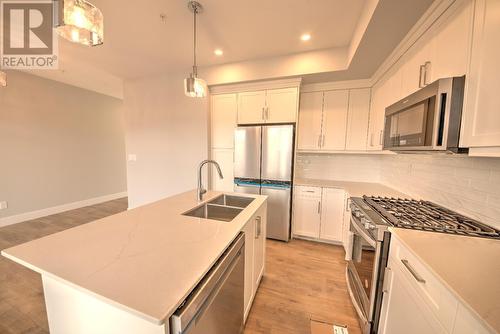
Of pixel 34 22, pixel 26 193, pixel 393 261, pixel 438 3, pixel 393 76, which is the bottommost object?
pixel 26 193

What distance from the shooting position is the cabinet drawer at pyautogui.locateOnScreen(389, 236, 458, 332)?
0.70 meters

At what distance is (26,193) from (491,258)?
→ 19.1 feet

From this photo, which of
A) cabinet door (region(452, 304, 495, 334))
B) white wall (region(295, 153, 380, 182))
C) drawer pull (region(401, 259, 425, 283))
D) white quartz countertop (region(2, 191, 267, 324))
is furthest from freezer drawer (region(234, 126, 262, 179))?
cabinet door (region(452, 304, 495, 334))

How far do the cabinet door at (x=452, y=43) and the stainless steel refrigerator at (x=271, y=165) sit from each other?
5.04 feet

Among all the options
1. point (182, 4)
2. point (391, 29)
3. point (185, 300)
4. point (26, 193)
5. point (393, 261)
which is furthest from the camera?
point (26, 193)

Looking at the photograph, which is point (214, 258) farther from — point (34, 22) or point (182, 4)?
point (34, 22)

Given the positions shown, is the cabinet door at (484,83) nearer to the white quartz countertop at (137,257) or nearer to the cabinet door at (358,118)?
the white quartz countertop at (137,257)

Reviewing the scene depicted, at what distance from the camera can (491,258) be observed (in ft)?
2.78

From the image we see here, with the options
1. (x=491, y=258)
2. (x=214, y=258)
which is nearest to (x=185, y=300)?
(x=214, y=258)

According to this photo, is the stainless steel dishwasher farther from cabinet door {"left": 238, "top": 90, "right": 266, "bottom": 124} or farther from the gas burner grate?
cabinet door {"left": 238, "top": 90, "right": 266, "bottom": 124}

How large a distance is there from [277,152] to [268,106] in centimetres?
75

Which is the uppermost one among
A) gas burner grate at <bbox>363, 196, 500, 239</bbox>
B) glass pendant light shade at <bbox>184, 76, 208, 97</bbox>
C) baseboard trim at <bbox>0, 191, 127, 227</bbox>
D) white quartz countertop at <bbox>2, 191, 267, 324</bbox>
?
glass pendant light shade at <bbox>184, 76, 208, 97</bbox>

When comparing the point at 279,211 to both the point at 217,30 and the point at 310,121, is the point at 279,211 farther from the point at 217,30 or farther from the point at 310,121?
the point at 217,30

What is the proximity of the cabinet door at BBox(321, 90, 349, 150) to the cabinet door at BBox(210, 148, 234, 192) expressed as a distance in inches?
60.2
